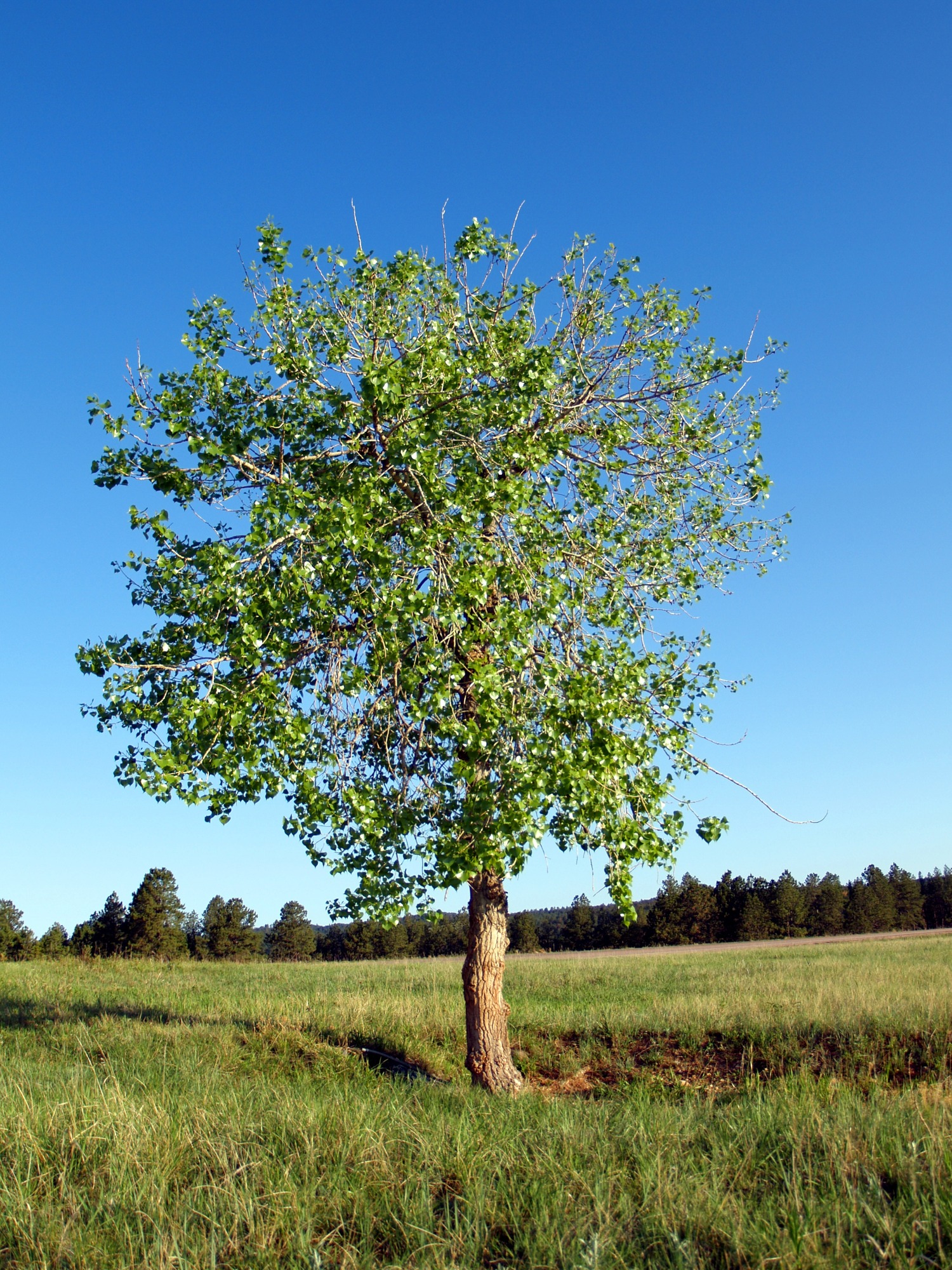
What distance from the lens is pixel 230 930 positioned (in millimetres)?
66500

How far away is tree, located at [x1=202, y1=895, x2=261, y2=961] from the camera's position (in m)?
65.6

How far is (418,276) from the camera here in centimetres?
1134

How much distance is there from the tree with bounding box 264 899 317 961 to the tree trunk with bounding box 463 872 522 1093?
221ft

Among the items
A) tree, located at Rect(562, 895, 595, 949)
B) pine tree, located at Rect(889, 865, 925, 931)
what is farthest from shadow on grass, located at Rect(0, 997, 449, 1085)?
pine tree, located at Rect(889, 865, 925, 931)

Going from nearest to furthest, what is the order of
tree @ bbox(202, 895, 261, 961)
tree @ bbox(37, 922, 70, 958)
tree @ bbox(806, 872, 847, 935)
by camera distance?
tree @ bbox(37, 922, 70, 958), tree @ bbox(202, 895, 261, 961), tree @ bbox(806, 872, 847, 935)

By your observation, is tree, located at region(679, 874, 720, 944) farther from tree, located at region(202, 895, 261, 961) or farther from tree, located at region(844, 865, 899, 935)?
tree, located at region(202, 895, 261, 961)

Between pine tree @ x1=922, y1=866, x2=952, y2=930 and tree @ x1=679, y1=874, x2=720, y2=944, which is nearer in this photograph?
tree @ x1=679, y1=874, x2=720, y2=944

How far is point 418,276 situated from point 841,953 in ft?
104

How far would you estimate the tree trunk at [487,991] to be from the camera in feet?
34.3

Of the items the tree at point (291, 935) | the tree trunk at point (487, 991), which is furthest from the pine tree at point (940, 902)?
the tree trunk at point (487, 991)

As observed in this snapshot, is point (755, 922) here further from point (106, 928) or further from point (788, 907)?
point (106, 928)

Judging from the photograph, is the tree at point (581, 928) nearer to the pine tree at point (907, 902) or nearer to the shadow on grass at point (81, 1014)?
the pine tree at point (907, 902)

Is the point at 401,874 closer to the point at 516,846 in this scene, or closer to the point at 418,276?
the point at 516,846

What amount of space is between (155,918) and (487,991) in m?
47.0
